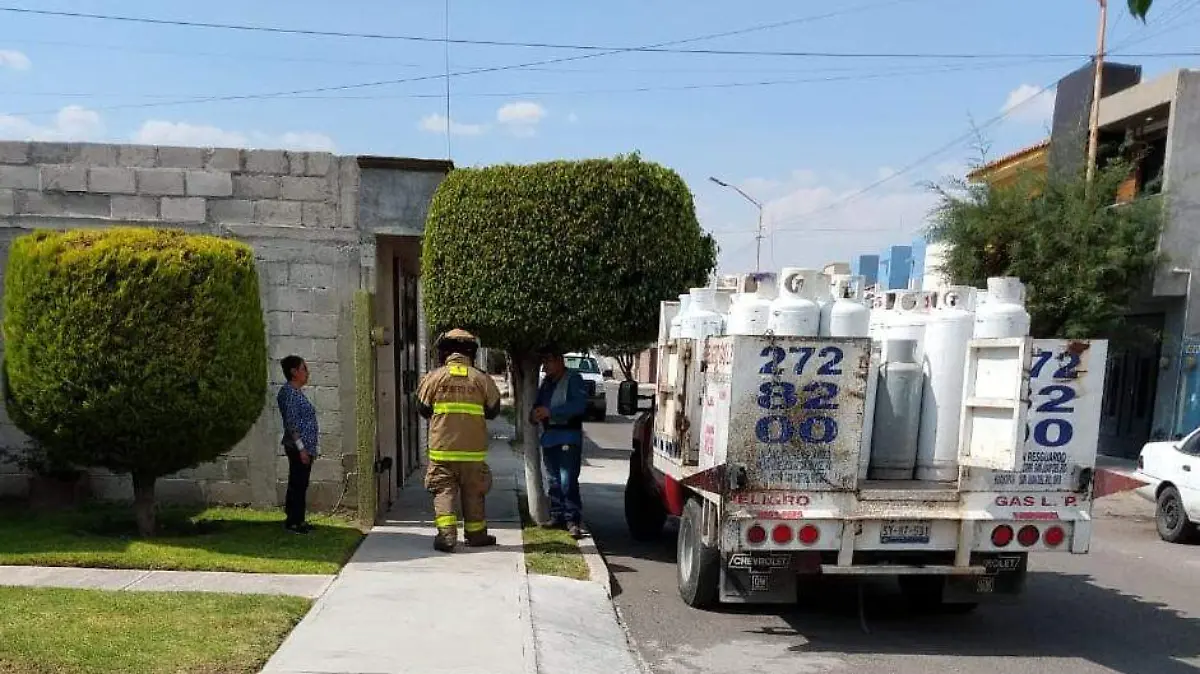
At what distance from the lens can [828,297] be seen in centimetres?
630

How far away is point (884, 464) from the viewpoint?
6016 mm

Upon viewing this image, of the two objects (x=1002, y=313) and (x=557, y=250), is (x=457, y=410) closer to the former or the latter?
(x=557, y=250)

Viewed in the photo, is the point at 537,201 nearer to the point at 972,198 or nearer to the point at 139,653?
the point at 139,653

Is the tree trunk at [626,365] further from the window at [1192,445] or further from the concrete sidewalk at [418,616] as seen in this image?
the window at [1192,445]

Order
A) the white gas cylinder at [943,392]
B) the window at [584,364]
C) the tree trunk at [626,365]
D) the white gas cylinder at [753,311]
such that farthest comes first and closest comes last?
1. the window at [584,364]
2. the tree trunk at [626,365]
3. the white gas cylinder at [753,311]
4. the white gas cylinder at [943,392]

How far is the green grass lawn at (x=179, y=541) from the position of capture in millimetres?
6332

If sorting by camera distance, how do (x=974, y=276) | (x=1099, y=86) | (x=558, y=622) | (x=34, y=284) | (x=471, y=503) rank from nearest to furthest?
(x=558, y=622) → (x=34, y=284) → (x=471, y=503) → (x=974, y=276) → (x=1099, y=86)

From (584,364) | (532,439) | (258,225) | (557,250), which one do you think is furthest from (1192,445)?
(584,364)

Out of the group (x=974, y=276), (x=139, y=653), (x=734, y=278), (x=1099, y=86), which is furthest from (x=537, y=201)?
(x=1099, y=86)

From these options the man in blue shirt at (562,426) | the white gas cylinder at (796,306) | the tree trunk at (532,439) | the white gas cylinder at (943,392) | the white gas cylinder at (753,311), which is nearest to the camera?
the white gas cylinder at (943,392)

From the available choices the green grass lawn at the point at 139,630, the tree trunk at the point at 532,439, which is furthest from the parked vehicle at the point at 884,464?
the tree trunk at the point at 532,439

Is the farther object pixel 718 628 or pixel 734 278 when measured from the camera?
pixel 734 278

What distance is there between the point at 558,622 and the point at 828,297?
2.80 m

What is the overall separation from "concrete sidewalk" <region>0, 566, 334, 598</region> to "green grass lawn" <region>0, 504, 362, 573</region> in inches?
4.2
